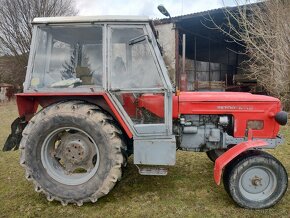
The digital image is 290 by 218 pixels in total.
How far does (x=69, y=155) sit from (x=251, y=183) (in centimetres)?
217

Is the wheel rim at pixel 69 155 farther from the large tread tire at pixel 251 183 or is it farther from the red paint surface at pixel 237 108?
the large tread tire at pixel 251 183

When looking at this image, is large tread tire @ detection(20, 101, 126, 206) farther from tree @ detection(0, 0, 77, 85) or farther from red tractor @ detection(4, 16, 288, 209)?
tree @ detection(0, 0, 77, 85)

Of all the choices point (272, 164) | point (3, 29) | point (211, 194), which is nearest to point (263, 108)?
point (272, 164)

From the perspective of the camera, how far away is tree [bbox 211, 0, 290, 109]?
332 inches

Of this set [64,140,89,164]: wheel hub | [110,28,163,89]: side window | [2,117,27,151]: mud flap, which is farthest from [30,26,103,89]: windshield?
[64,140,89,164]: wheel hub

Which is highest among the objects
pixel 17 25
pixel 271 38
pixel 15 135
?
pixel 17 25

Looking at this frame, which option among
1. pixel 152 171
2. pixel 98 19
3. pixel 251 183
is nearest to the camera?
pixel 98 19

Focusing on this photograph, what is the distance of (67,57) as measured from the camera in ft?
11.6

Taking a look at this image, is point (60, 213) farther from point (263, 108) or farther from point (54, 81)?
point (263, 108)

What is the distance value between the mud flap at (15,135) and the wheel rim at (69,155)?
1.61 ft

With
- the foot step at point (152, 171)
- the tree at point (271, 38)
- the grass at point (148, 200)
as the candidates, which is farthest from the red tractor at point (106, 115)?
the tree at point (271, 38)

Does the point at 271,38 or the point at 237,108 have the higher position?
the point at 271,38

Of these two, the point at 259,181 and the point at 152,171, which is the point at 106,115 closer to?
the point at 152,171

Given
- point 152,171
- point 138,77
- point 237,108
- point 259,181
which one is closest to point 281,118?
point 237,108
